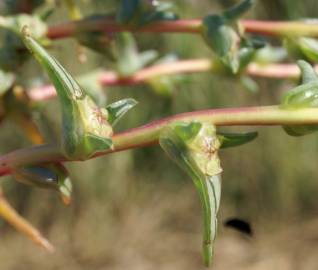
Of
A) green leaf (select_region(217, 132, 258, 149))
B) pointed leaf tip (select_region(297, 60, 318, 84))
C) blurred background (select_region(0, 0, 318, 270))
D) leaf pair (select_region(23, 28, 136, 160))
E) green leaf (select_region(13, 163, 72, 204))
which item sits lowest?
blurred background (select_region(0, 0, 318, 270))

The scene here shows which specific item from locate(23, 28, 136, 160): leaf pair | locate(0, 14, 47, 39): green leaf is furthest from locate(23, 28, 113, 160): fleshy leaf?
locate(0, 14, 47, 39): green leaf

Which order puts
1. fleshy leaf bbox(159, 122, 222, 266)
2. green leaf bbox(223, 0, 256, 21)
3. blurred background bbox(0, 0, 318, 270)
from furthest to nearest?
blurred background bbox(0, 0, 318, 270) → green leaf bbox(223, 0, 256, 21) → fleshy leaf bbox(159, 122, 222, 266)

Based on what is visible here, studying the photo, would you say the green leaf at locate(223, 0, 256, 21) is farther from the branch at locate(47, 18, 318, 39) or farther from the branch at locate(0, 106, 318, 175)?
the branch at locate(0, 106, 318, 175)

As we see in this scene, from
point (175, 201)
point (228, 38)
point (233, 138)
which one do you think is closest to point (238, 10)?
point (228, 38)

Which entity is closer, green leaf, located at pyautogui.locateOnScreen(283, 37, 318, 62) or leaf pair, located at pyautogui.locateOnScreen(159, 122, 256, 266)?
leaf pair, located at pyautogui.locateOnScreen(159, 122, 256, 266)

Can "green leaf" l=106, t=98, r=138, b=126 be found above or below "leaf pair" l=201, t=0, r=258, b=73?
above

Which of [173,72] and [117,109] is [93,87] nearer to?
[173,72]
